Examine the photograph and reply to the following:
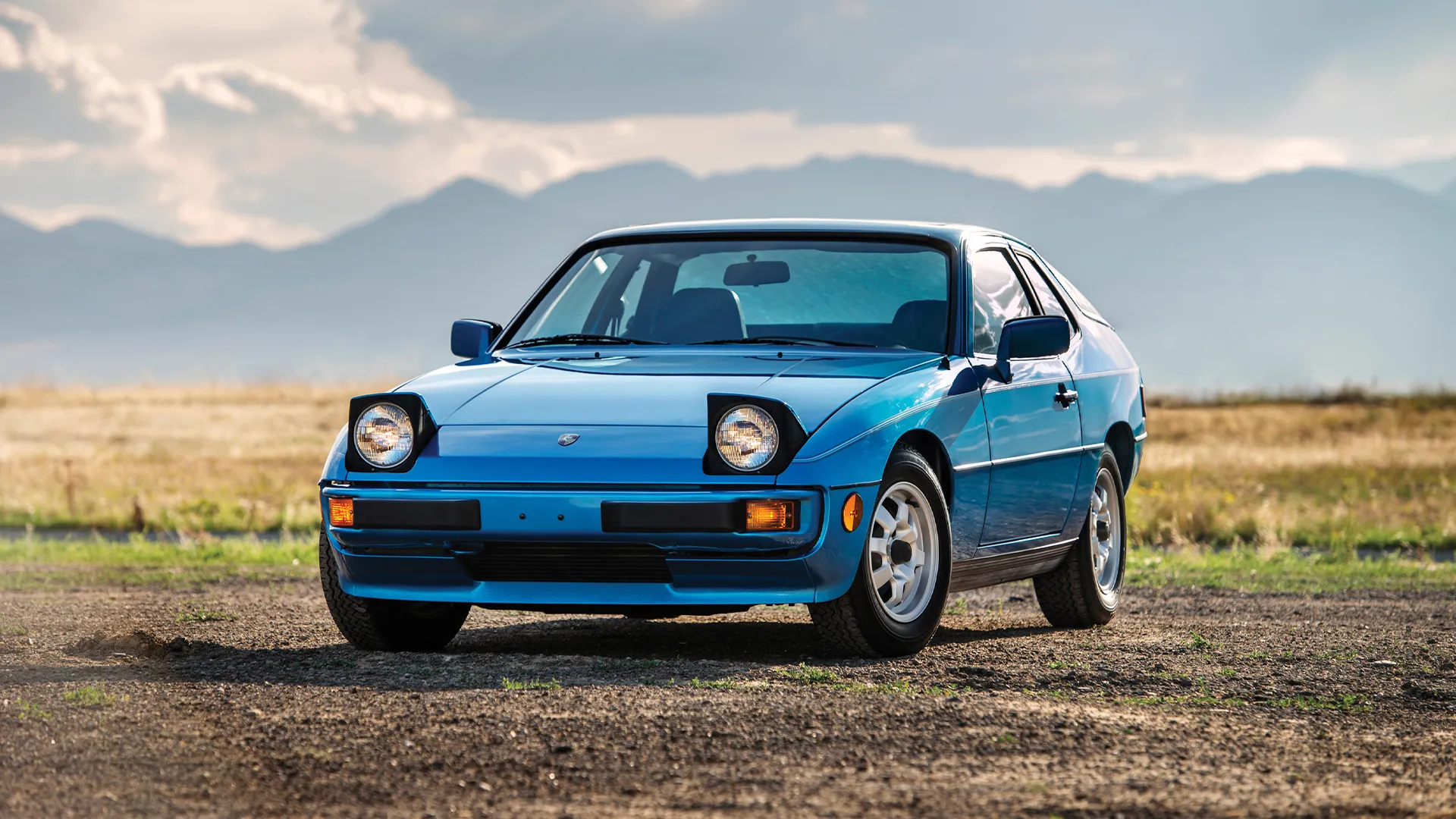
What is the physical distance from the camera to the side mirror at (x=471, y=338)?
804 centimetres

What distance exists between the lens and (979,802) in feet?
14.7

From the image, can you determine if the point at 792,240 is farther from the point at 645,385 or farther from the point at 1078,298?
the point at 1078,298

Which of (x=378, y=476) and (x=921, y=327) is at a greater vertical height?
(x=921, y=327)

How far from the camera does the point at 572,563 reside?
21.5ft

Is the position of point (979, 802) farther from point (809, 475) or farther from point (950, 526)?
point (950, 526)

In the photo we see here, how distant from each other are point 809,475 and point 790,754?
63.1 inches

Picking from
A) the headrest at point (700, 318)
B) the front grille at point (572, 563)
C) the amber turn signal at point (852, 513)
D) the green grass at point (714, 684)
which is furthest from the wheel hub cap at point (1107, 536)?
the green grass at point (714, 684)

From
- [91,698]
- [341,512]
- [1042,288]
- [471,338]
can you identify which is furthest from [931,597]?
[91,698]

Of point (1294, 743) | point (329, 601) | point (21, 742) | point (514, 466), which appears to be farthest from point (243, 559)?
point (1294, 743)

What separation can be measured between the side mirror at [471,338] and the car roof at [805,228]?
2.11 feet

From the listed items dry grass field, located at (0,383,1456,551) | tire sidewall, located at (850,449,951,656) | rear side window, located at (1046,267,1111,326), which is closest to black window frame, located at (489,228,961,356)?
tire sidewall, located at (850,449,951,656)

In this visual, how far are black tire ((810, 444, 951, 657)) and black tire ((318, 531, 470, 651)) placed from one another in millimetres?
1474

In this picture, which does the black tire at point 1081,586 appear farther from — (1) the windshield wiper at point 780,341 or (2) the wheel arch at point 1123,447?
(1) the windshield wiper at point 780,341

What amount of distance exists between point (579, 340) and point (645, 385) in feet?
3.53
